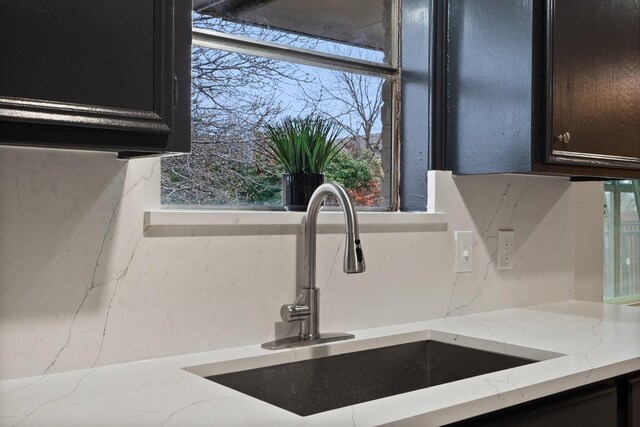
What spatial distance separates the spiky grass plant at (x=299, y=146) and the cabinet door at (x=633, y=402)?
34.5 inches

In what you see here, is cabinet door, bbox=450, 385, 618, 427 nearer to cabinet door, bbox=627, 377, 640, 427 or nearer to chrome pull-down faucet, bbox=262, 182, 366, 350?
cabinet door, bbox=627, 377, 640, 427

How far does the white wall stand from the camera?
1271 mm

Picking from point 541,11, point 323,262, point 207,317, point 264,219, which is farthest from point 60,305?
point 541,11

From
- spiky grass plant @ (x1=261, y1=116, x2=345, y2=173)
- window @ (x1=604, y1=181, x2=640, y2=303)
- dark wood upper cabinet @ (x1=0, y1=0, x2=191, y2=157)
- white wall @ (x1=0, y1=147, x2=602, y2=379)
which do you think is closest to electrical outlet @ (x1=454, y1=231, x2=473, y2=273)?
white wall @ (x1=0, y1=147, x2=602, y2=379)

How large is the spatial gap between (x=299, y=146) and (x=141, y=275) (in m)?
0.54

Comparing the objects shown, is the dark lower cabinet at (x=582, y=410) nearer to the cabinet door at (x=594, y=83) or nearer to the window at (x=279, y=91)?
the cabinet door at (x=594, y=83)

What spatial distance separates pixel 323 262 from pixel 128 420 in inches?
30.3

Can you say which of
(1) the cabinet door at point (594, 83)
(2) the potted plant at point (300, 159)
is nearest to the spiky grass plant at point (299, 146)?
(2) the potted plant at point (300, 159)

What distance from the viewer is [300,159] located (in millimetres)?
1738

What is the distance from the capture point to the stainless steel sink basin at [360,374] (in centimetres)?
149

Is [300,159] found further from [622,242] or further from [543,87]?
[622,242]

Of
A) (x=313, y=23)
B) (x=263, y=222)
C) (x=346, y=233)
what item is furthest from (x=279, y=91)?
(x=346, y=233)

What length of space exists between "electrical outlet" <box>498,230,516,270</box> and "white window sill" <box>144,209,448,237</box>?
0.27 m

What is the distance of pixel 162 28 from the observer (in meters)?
1.09
